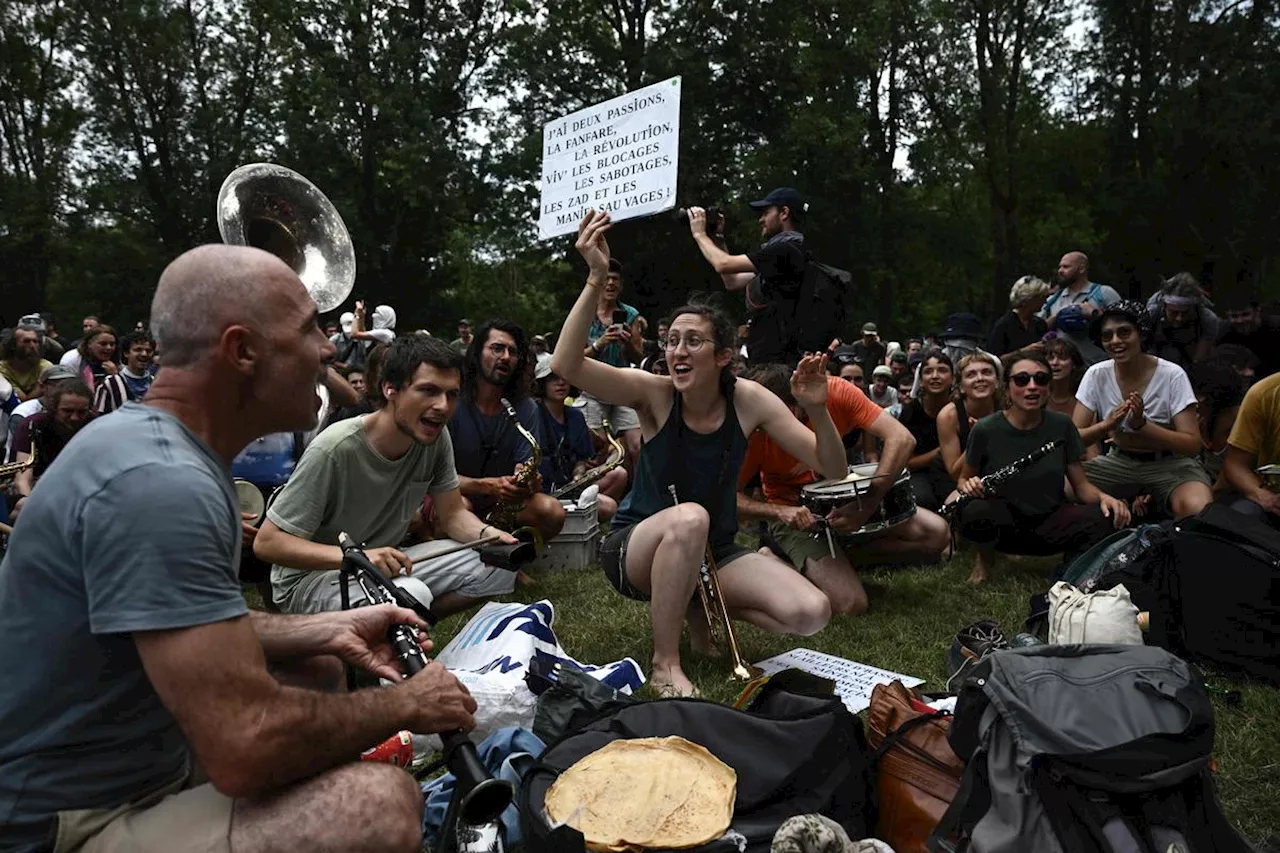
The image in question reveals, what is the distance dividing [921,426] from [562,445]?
8.16 ft

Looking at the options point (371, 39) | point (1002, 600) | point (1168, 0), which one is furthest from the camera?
point (371, 39)

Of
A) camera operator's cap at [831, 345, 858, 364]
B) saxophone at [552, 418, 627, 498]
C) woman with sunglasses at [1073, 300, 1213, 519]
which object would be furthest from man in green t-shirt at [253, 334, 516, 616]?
camera operator's cap at [831, 345, 858, 364]

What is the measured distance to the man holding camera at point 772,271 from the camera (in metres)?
5.32

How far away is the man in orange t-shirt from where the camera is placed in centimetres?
454

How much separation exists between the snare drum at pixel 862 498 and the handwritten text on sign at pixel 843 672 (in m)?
0.69

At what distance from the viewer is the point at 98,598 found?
1.46m

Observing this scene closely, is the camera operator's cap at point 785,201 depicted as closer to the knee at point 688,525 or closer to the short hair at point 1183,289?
the knee at point 688,525

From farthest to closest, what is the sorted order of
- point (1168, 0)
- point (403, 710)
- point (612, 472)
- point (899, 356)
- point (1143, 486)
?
point (1168, 0), point (899, 356), point (612, 472), point (1143, 486), point (403, 710)

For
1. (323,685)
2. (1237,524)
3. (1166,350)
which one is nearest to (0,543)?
(323,685)

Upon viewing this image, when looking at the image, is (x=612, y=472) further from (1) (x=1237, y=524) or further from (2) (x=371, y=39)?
(2) (x=371, y=39)

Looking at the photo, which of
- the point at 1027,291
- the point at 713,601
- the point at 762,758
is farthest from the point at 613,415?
the point at 762,758

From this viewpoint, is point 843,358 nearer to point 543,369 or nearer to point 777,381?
point 543,369

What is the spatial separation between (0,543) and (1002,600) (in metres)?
5.94

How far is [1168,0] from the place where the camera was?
62.4 ft
